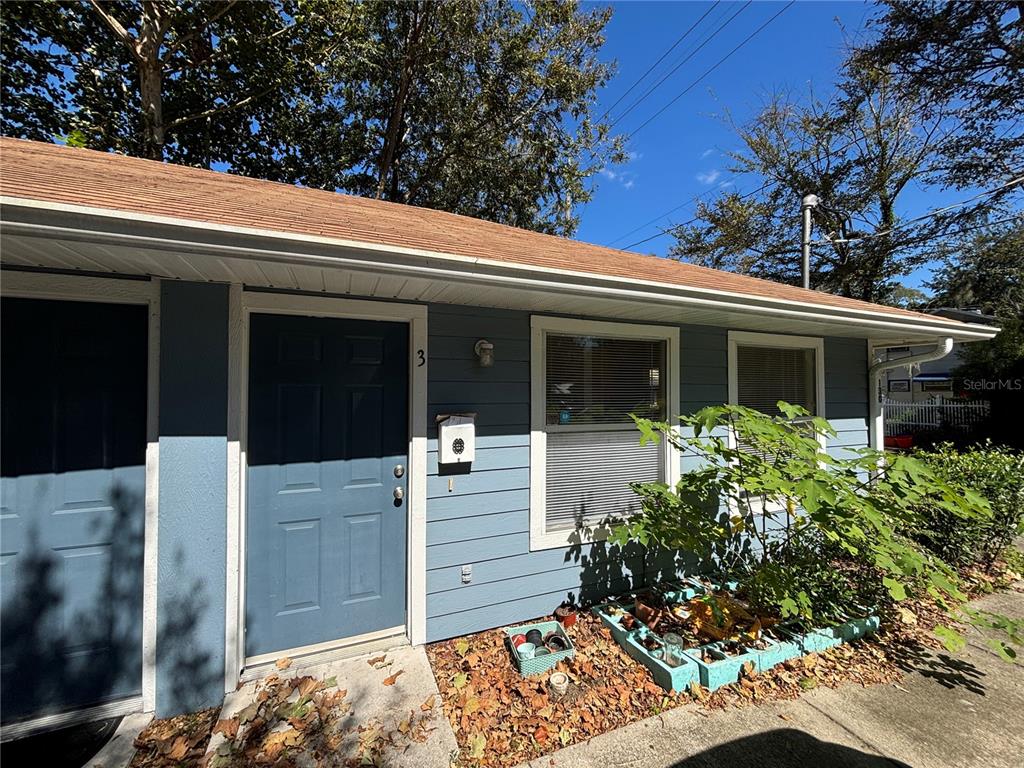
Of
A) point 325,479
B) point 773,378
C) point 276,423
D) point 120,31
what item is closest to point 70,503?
point 276,423

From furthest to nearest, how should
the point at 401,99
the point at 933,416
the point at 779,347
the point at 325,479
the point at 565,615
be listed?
the point at 933,416 → the point at 401,99 → the point at 779,347 → the point at 565,615 → the point at 325,479

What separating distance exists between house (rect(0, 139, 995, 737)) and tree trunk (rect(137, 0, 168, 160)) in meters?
5.26

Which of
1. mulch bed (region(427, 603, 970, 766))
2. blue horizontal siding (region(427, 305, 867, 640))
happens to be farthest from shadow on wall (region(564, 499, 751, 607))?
mulch bed (region(427, 603, 970, 766))

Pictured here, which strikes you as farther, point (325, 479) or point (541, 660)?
point (325, 479)

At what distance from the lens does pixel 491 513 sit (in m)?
2.82

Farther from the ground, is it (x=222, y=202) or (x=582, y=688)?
(x=222, y=202)

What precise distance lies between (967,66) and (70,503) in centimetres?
1473

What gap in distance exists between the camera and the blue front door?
2.37 meters

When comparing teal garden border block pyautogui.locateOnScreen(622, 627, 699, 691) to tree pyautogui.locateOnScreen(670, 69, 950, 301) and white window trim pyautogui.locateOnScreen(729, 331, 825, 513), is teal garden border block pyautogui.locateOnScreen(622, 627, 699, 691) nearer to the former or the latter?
white window trim pyautogui.locateOnScreen(729, 331, 825, 513)

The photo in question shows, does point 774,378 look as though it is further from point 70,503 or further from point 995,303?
point 995,303

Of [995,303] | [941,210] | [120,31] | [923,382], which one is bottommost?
[923,382]

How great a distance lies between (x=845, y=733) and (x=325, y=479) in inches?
117

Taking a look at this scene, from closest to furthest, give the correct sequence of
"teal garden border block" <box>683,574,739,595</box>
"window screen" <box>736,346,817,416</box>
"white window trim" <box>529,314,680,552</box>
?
1. "white window trim" <box>529,314,680,552</box>
2. "teal garden border block" <box>683,574,739,595</box>
3. "window screen" <box>736,346,817,416</box>

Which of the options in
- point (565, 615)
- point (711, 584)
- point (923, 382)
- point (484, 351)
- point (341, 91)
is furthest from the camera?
point (923, 382)
